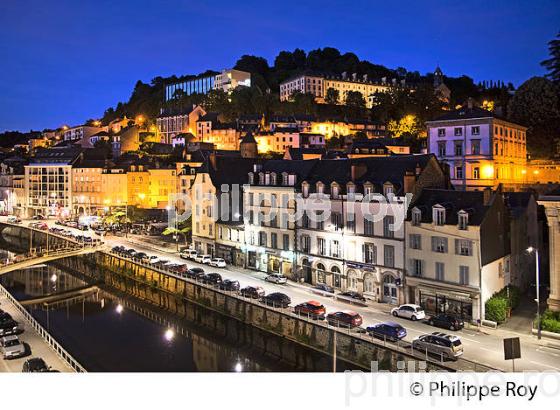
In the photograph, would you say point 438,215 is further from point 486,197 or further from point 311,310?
point 311,310

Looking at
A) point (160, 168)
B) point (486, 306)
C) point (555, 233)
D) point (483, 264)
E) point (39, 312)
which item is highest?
point (160, 168)

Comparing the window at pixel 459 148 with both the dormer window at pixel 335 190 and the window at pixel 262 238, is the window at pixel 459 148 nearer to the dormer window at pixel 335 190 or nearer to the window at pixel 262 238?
the dormer window at pixel 335 190

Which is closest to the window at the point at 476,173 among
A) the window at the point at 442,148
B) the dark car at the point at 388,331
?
the window at the point at 442,148

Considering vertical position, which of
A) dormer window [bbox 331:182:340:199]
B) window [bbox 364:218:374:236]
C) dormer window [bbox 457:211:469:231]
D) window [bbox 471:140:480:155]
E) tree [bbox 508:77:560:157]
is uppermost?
tree [bbox 508:77:560:157]

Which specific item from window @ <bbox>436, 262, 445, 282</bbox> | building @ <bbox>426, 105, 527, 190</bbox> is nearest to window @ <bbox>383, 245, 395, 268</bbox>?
window @ <bbox>436, 262, 445, 282</bbox>

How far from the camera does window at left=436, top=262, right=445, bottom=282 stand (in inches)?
575

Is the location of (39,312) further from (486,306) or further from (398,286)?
(486,306)

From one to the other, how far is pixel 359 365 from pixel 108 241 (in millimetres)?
21169

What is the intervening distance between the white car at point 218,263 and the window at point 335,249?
19.4ft

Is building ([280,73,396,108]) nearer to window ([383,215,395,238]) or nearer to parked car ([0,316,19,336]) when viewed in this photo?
window ([383,215,395,238])

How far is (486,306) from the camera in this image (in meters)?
13.6

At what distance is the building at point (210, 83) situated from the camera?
212ft

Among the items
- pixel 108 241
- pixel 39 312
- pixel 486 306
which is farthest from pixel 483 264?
pixel 108 241

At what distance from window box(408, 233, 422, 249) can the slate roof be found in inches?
20.8
